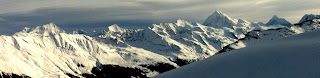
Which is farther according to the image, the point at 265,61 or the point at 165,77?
the point at 165,77

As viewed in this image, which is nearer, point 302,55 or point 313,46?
point 302,55

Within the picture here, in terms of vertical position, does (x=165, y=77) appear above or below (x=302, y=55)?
below

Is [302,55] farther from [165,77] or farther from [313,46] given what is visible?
[165,77]

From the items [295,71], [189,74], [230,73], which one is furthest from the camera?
[189,74]

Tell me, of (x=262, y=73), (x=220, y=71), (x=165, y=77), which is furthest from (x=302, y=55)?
(x=165, y=77)

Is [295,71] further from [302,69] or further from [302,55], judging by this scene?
[302,55]

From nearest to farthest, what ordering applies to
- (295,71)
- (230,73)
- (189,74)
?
1. (295,71)
2. (230,73)
3. (189,74)

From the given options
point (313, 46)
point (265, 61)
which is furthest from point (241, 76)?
point (313, 46)
